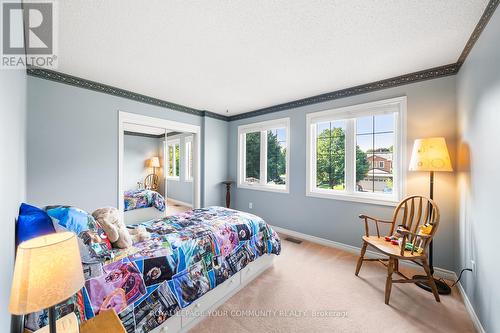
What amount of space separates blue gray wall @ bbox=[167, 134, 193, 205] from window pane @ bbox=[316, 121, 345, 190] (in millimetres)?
2574

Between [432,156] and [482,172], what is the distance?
53 cm

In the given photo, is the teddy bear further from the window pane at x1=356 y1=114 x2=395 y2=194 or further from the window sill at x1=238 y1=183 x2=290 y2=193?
the window pane at x1=356 y1=114 x2=395 y2=194

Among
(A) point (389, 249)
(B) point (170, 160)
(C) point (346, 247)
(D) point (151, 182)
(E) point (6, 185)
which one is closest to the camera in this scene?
(E) point (6, 185)

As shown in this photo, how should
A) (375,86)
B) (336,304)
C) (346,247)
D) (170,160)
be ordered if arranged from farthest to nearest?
(170,160) → (346,247) → (375,86) → (336,304)

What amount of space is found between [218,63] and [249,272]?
95.2 inches

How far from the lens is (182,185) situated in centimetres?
416

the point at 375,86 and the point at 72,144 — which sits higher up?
the point at 375,86

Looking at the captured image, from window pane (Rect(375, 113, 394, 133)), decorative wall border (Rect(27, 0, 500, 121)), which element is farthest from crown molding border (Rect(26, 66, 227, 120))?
window pane (Rect(375, 113, 394, 133))

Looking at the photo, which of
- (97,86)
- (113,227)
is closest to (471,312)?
(113,227)

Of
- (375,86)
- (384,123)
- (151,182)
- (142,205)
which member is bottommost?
(142,205)

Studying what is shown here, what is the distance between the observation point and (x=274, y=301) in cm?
202

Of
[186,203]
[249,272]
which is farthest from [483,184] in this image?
[186,203]

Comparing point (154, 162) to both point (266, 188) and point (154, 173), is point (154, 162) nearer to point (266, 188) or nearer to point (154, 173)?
point (154, 173)

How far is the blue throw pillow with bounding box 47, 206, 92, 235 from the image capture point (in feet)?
4.53
